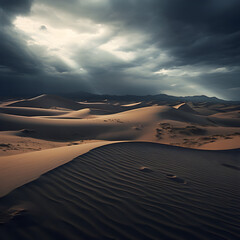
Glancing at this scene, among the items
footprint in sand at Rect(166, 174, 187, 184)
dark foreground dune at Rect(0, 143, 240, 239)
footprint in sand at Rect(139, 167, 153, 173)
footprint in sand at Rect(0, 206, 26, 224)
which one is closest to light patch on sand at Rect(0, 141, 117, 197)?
dark foreground dune at Rect(0, 143, 240, 239)

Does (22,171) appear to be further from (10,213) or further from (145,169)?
(145,169)

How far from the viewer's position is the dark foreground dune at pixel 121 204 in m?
2.17

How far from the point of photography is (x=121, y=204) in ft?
9.02

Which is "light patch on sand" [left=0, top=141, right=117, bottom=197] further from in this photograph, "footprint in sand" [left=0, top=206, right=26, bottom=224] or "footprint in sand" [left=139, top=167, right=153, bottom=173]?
"footprint in sand" [left=139, top=167, right=153, bottom=173]

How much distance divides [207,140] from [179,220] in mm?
8278

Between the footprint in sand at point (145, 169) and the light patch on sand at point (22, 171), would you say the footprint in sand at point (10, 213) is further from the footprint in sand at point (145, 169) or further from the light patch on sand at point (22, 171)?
the footprint in sand at point (145, 169)

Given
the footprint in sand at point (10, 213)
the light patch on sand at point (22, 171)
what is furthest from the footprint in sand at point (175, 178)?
the footprint in sand at point (10, 213)

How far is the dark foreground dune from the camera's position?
85.5 inches

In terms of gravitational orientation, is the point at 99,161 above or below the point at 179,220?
above

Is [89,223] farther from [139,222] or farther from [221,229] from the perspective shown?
[221,229]

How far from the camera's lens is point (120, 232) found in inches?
85.7

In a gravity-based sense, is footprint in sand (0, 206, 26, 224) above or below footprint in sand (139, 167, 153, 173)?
above

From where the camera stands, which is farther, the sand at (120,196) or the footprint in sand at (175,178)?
the footprint in sand at (175,178)

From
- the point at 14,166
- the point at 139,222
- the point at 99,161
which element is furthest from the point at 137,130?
the point at 139,222
